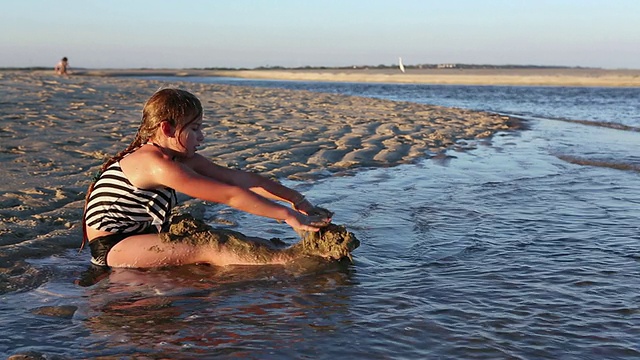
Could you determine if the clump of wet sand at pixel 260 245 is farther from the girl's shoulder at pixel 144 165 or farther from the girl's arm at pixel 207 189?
the girl's shoulder at pixel 144 165

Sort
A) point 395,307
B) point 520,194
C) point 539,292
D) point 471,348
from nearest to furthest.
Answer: point 471,348 → point 395,307 → point 539,292 → point 520,194

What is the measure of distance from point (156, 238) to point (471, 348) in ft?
6.35

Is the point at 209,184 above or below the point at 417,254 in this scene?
above

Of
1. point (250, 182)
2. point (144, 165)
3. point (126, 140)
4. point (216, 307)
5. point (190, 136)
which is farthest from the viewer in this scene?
point (126, 140)

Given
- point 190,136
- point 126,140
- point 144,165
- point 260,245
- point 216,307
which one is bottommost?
point 216,307

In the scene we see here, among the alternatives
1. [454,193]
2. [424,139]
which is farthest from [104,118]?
[454,193]

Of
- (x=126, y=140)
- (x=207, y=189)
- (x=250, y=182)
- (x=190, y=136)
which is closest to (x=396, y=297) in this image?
(x=207, y=189)

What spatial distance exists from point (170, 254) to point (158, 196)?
345 millimetres

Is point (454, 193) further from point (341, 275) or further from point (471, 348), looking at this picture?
point (471, 348)

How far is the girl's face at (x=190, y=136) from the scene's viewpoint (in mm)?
3754

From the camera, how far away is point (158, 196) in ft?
12.7

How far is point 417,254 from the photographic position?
4.23m

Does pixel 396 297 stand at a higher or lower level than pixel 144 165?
lower

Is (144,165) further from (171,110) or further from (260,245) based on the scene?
(260,245)
